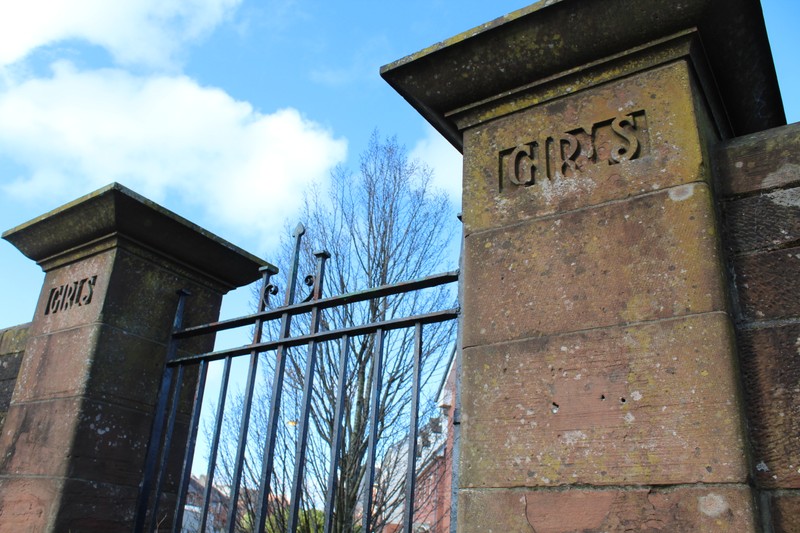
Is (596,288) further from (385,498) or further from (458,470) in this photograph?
(385,498)

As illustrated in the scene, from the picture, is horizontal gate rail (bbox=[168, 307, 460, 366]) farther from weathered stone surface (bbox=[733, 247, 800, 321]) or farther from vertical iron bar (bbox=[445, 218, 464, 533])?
weathered stone surface (bbox=[733, 247, 800, 321])

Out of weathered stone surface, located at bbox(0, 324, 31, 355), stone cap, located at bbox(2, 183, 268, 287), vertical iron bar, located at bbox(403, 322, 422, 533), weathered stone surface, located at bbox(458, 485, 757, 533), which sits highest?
stone cap, located at bbox(2, 183, 268, 287)

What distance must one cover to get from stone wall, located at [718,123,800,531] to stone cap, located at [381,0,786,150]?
13.3 inches

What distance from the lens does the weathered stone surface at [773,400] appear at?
59.1 inches

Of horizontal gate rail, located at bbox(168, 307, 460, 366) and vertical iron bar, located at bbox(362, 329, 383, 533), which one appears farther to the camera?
horizontal gate rail, located at bbox(168, 307, 460, 366)

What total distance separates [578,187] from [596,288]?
33 cm

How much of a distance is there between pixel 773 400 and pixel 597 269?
0.52 m

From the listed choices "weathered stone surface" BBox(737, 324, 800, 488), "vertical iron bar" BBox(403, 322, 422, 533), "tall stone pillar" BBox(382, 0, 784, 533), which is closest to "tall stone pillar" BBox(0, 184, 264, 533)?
"vertical iron bar" BBox(403, 322, 422, 533)

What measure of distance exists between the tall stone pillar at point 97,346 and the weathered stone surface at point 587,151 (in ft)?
5.53

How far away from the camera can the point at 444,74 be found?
2.19 m

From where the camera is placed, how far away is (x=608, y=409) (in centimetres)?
164

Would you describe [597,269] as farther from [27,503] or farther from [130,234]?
[27,503]

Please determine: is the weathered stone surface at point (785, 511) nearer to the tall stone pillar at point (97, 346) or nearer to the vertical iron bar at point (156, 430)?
the vertical iron bar at point (156, 430)

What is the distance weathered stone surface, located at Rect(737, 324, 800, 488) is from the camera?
150 centimetres
